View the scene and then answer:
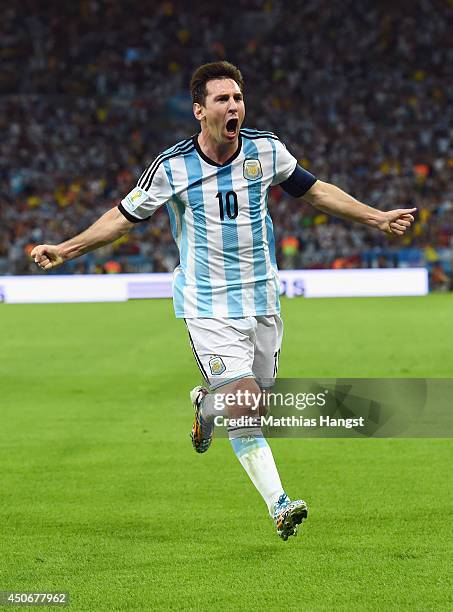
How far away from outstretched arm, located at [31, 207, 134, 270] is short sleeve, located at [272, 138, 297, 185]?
2.87 ft

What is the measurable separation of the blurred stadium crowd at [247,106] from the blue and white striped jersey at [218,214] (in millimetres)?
26578

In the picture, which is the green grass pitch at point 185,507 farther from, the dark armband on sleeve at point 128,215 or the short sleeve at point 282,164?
the short sleeve at point 282,164

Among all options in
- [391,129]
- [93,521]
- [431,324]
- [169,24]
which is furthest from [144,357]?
[169,24]

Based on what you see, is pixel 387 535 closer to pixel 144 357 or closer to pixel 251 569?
pixel 251 569

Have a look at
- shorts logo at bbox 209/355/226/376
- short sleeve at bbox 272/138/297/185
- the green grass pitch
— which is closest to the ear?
short sleeve at bbox 272/138/297/185

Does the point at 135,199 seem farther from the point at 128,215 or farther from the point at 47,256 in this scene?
the point at 47,256

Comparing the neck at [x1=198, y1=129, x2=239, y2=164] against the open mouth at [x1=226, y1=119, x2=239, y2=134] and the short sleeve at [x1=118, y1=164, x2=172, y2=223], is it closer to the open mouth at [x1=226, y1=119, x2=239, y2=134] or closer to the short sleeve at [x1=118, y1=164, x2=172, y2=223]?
the open mouth at [x1=226, y1=119, x2=239, y2=134]

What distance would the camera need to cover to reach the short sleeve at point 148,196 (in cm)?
599

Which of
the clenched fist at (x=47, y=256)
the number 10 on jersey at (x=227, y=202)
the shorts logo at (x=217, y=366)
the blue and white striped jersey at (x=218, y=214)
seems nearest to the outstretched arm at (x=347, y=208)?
the blue and white striped jersey at (x=218, y=214)

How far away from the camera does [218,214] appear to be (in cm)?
601

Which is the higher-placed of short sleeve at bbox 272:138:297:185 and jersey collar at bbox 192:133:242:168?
jersey collar at bbox 192:133:242:168

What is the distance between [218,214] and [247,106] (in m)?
35.5

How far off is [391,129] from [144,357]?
25.0 m

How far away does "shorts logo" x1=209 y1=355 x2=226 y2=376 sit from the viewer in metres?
5.92
